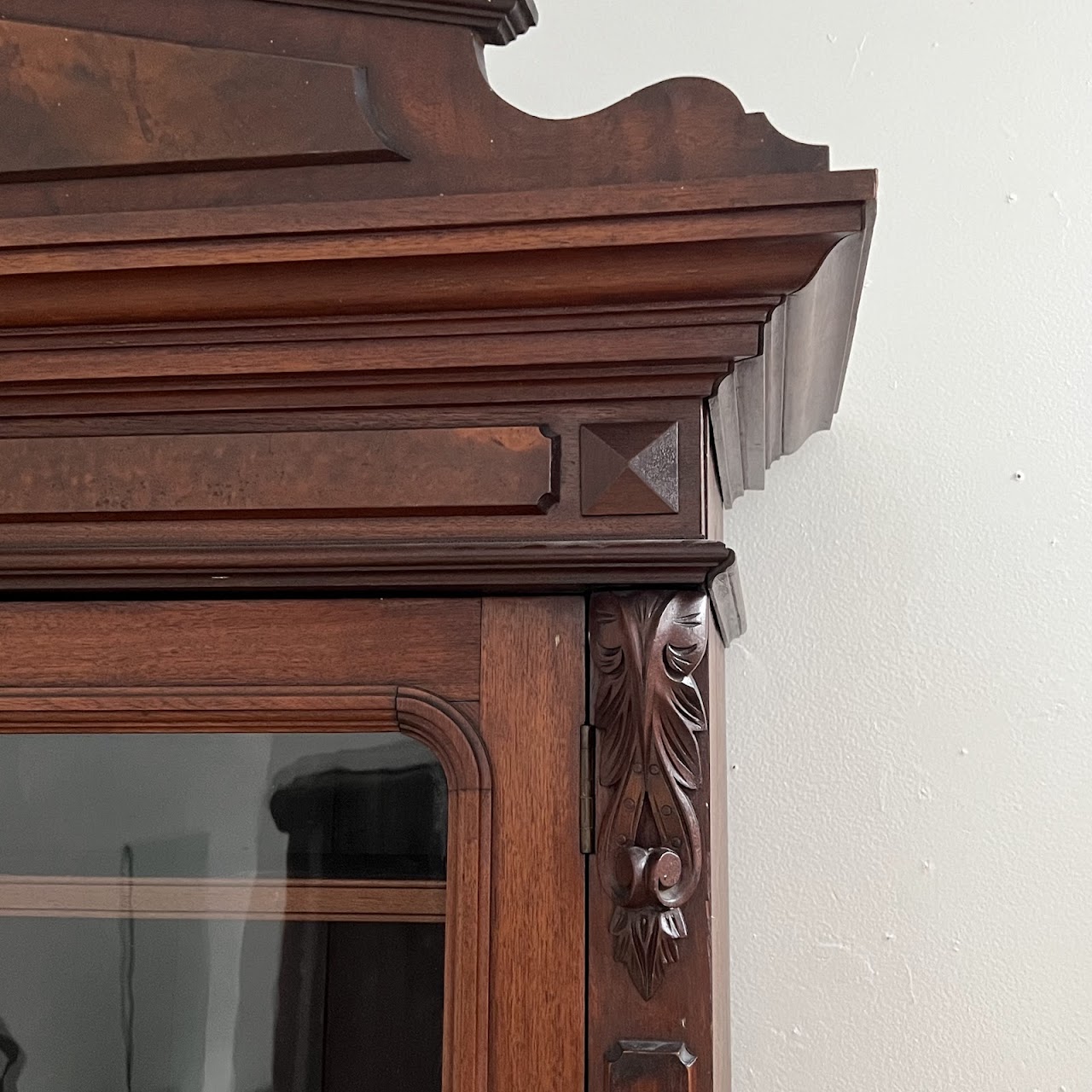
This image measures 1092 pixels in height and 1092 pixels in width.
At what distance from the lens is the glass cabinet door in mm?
584

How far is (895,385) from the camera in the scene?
3.17 feet

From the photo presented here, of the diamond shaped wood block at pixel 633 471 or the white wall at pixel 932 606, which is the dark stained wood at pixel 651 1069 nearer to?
the diamond shaped wood block at pixel 633 471

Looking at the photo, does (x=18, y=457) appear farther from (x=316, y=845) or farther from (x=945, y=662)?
(x=945, y=662)

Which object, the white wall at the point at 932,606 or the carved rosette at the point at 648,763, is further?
the white wall at the point at 932,606

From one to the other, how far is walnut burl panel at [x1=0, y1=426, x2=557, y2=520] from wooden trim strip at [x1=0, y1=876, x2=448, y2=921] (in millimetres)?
171

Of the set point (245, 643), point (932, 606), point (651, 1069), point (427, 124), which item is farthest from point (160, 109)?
point (932, 606)

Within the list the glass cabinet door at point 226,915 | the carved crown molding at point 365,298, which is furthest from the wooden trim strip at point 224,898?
the carved crown molding at point 365,298

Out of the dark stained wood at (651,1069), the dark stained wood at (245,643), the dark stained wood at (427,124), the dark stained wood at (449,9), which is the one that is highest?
the dark stained wood at (449,9)

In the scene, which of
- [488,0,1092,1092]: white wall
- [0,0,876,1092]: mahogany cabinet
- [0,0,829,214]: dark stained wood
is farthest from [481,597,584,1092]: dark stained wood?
[488,0,1092,1092]: white wall

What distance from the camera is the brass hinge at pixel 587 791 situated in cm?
56

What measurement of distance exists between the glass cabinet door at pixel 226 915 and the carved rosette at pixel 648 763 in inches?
3.2

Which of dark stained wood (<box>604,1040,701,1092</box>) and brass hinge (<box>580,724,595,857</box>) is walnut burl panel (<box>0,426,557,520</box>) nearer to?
brass hinge (<box>580,724,595,857</box>)

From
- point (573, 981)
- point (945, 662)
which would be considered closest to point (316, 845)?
point (573, 981)

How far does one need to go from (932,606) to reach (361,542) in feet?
1.63
